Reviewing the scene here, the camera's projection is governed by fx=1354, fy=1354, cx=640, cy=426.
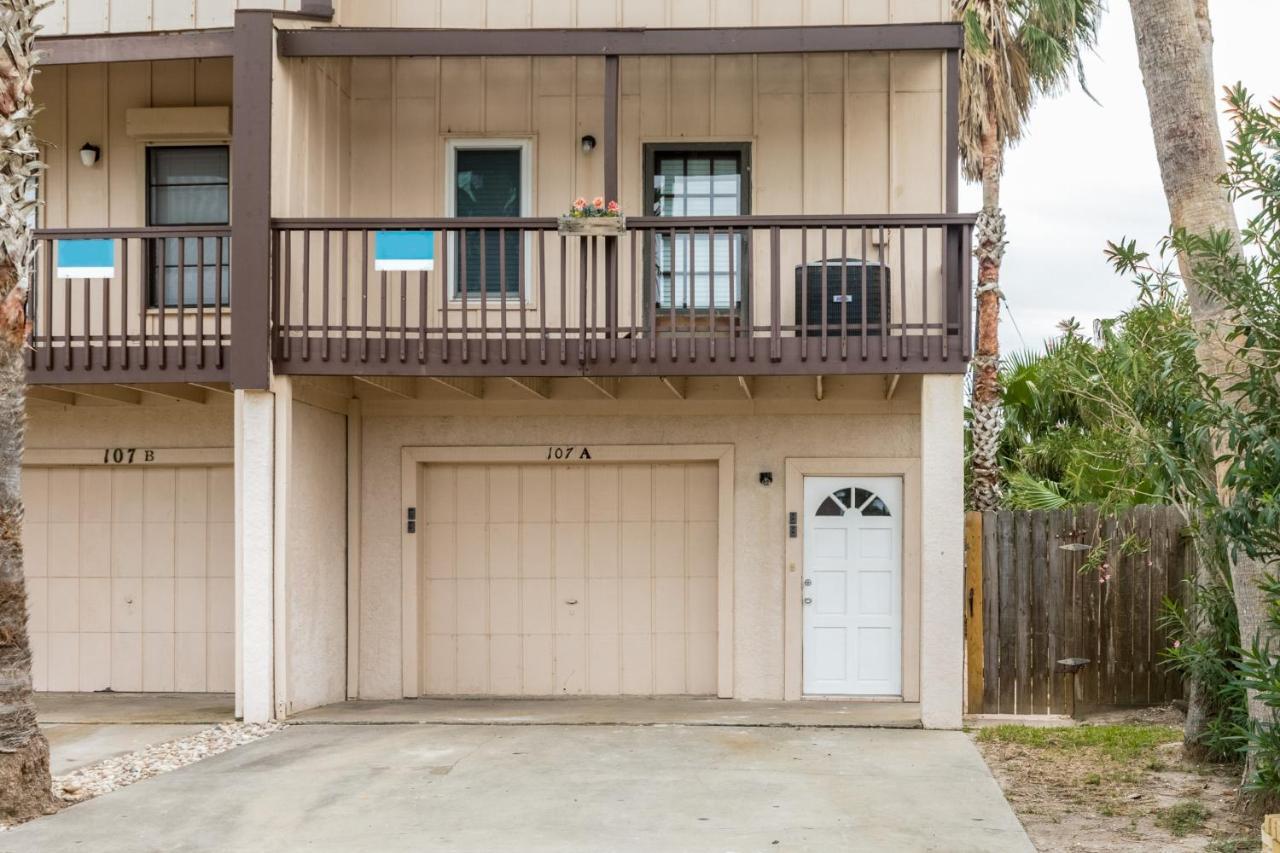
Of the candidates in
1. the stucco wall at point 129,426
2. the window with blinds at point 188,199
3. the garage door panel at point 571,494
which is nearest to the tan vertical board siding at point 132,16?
the window with blinds at point 188,199

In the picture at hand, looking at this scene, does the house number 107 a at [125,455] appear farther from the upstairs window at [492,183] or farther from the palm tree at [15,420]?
the palm tree at [15,420]

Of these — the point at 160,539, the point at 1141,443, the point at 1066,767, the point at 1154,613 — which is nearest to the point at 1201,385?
the point at 1141,443

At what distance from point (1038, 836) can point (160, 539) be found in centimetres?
835

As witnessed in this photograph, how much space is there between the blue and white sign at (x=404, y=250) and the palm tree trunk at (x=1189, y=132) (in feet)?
17.8

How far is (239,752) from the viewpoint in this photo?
9.53 metres

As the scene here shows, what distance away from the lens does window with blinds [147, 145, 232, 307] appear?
12062 millimetres

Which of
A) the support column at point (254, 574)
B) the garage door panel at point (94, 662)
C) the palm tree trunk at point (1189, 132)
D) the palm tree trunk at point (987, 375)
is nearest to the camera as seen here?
the palm tree trunk at point (1189, 132)

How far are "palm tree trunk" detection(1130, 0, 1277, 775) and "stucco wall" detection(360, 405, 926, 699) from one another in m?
4.43

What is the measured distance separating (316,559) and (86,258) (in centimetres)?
302

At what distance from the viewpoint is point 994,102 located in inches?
689

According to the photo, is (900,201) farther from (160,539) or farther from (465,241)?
(160,539)

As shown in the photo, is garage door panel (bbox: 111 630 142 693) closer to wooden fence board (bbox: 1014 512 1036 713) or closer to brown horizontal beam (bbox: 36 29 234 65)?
brown horizontal beam (bbox: 36 29 234 65)

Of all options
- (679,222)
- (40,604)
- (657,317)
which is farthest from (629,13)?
(40,604)

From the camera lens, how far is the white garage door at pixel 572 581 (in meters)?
12.2
